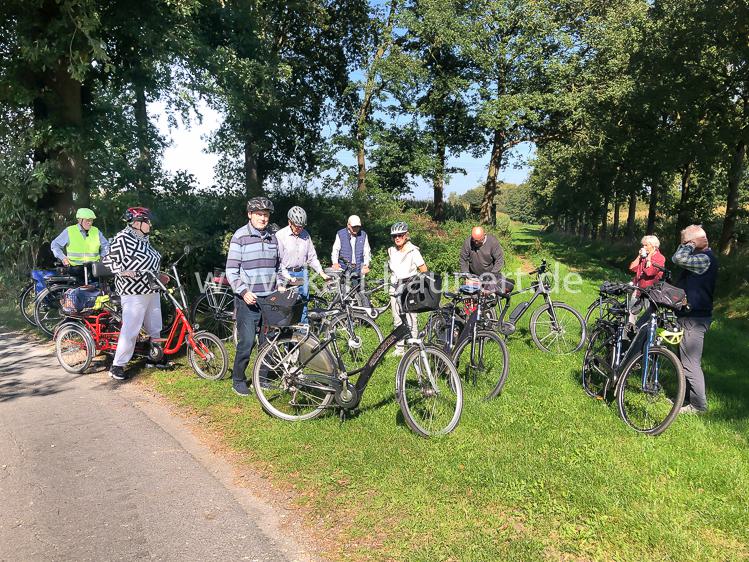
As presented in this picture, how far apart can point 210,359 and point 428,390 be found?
125 inches

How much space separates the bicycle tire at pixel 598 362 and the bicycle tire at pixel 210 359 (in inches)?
176

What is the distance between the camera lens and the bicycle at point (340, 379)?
4.64m

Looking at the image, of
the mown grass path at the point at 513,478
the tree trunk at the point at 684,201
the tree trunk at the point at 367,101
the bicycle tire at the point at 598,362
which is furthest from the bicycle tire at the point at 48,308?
the tree trunk at the point at 684,201

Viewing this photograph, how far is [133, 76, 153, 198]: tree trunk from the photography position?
391 inches

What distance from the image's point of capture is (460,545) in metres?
3.26

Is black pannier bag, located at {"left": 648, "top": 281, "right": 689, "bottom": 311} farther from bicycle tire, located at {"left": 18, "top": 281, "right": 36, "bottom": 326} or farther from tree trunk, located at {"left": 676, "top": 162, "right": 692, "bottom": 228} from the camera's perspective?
tree trunk, located at {"left": 676, "top": 162, "right": 692, "bottom": 228}

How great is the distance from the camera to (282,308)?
512 cm

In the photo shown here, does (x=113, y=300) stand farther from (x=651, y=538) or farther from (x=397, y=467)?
(x=651, y=538)

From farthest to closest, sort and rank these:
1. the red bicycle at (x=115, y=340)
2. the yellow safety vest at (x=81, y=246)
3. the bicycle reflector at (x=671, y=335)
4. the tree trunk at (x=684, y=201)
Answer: the tree trunk at (x=684, y=201)
the yellow safety vest at (x=81, y=246)
the red bicycle at (x=115, y=340)
the bicycle reflector at (x=671, y=335)

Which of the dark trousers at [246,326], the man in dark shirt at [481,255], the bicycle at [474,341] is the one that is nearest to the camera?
the dark trousers at [246,326]

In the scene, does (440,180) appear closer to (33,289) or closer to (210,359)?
(33,289)

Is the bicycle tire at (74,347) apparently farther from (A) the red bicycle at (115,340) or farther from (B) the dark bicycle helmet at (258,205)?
(B) the dark bicycle helmet at (258,205)

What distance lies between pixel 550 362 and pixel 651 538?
4.04 m

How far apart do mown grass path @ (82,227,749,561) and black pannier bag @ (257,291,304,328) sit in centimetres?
101
